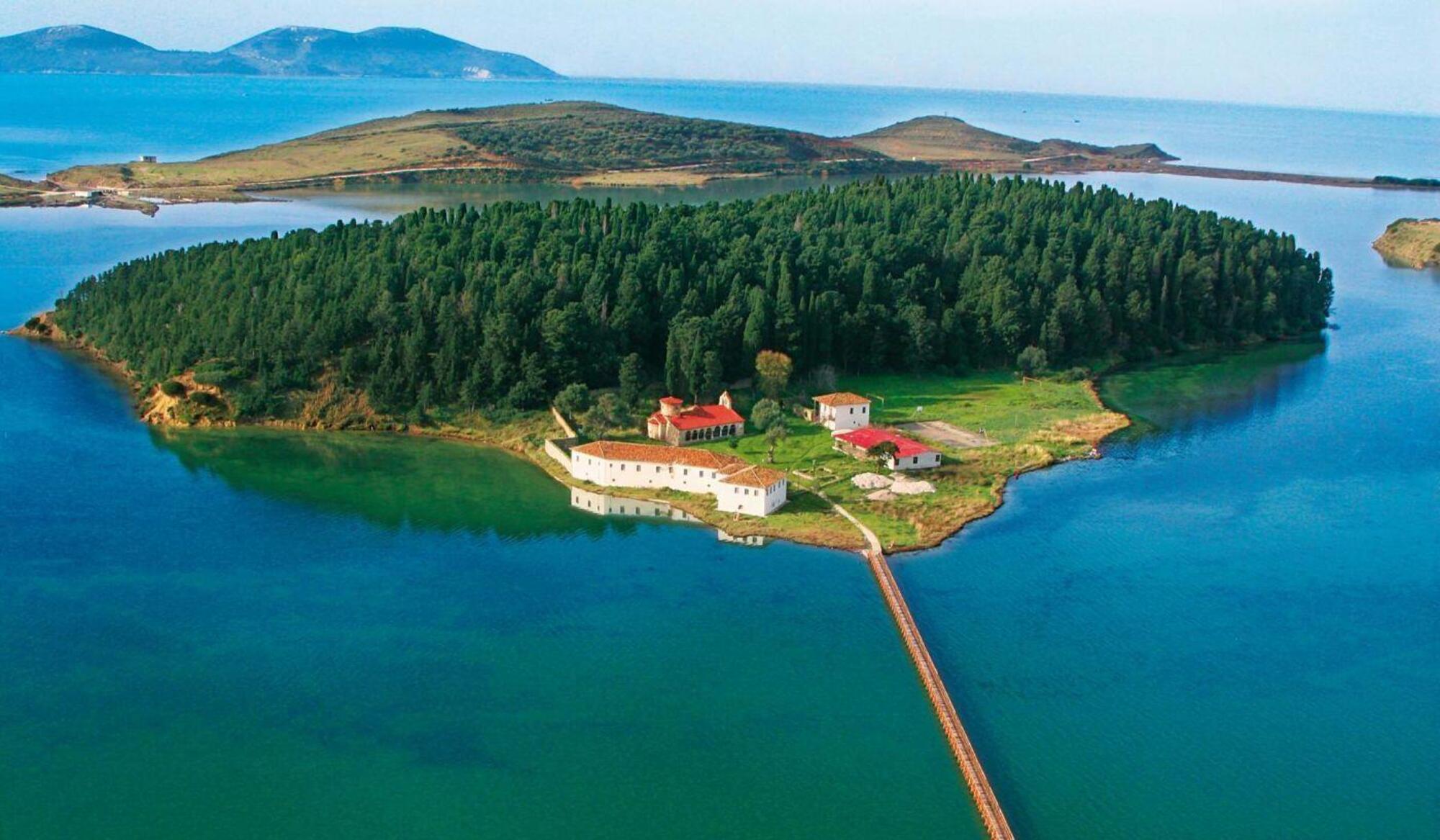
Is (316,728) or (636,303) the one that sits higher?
(636,303)

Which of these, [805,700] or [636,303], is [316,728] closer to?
[805,700]

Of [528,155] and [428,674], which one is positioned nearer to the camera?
[428,674]

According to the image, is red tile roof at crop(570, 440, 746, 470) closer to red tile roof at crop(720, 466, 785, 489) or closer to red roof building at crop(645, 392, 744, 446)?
red tile roof at crop(720, 466, 785, 489)

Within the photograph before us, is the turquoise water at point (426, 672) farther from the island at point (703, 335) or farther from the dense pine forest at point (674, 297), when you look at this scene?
the dense pine forest at point (674, 297)

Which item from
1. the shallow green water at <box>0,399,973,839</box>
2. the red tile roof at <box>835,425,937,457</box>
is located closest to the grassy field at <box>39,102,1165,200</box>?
the red tile roof at <box>835,425,937,457</box>

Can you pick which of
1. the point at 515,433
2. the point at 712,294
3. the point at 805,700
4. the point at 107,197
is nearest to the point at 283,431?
the point at 515,433

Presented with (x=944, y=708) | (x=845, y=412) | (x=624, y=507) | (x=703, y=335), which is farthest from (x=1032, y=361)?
(x=944, y=708)

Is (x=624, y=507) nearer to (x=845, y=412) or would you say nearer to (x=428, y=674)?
(x=845, y=412)
